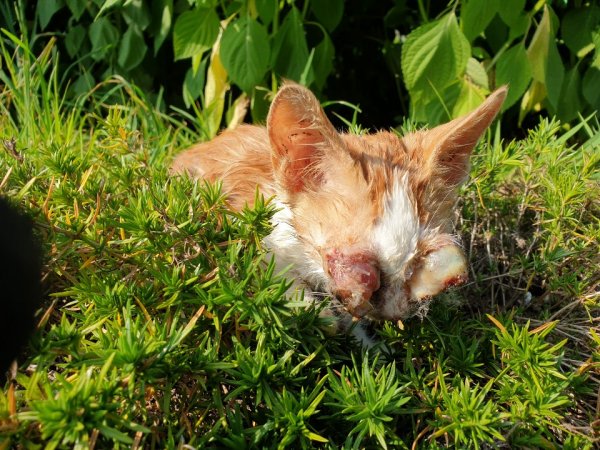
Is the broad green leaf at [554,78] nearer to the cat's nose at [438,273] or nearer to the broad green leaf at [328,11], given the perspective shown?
the broad green leaf at [328,11]

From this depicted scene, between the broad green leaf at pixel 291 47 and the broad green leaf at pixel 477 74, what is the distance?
0.66 m

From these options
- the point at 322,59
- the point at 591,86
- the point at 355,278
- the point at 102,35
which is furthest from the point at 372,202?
the point at 102,35

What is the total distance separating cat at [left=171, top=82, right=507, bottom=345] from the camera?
1.36 m

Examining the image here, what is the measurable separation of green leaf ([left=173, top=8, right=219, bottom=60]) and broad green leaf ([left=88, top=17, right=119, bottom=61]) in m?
0.55

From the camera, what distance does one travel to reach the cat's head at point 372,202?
4.45 ft

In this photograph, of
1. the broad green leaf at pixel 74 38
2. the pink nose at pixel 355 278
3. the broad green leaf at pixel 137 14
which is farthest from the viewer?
the broad green leaf at pixel 74 38

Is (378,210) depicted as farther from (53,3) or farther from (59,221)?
(53,3)

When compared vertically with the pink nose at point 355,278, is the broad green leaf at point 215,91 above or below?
below

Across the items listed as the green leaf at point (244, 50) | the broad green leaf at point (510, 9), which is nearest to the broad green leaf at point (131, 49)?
the green leaf at point (244, 50)

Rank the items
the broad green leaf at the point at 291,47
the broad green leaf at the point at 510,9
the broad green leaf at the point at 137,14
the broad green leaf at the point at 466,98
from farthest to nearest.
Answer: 1. the broad green leaf at the point at 137,14
2. the broad green leaf at the point at 291,47
3. the broad green leaf at the point at 466,98
4. the broad green leaf at the point at 510,9

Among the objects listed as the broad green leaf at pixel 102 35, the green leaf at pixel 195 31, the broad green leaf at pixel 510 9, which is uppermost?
the broad green leaf at pixel 510 9

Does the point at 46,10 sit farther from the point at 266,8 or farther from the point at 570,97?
the point at 570,97

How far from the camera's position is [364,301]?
1.33m

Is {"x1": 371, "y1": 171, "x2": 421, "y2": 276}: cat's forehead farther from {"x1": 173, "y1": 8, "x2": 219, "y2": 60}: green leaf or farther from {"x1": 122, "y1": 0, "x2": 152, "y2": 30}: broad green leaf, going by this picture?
{"x1": 122, "y1": 0, "x2": 152, "y2": 30}: broad green leaf
